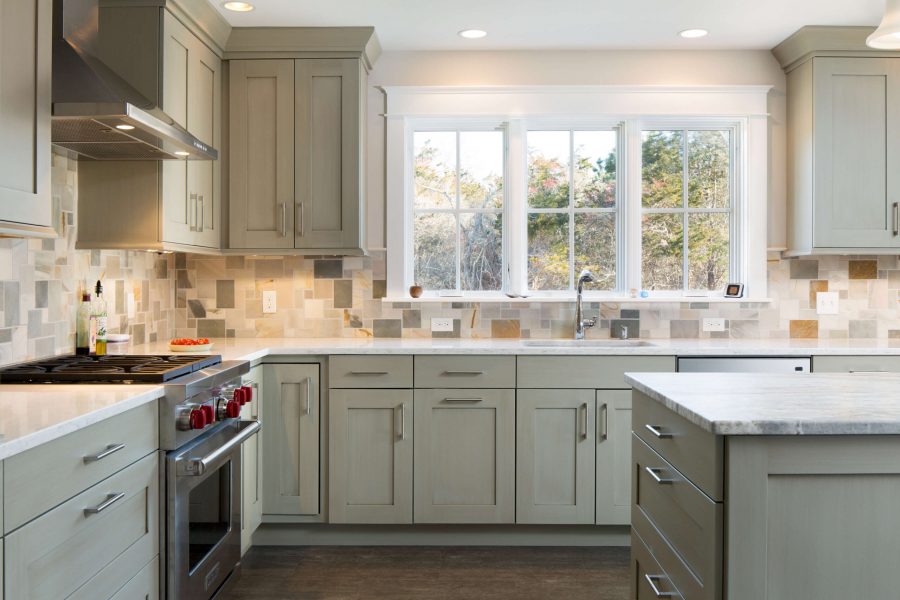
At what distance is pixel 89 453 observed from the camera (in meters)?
1.69

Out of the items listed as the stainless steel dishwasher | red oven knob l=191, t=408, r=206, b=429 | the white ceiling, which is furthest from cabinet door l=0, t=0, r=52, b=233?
the stainless steel dishwasher

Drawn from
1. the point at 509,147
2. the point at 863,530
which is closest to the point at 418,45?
the point at 509,147

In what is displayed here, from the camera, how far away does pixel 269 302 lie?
379 centimetres

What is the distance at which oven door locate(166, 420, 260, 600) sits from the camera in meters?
2.15

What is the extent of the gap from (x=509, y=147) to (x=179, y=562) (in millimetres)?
2621

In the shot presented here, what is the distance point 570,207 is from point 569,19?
1.00 meters

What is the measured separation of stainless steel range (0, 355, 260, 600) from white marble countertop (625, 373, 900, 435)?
1390 mm

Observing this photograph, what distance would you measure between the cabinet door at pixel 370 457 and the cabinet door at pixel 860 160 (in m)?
2.29

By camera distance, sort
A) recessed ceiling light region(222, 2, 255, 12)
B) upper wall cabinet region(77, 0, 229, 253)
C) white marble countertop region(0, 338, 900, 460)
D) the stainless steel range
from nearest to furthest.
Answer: white marble countertop region(0, 338, 900, 460)
the stainless steel range
upper wall cabinet region(77, 0, 229, 253)
recessed ceiling light region(222, 2, 255, 12)

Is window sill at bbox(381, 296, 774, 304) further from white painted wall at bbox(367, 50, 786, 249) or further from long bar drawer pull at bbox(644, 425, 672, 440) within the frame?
long bar drawer pull at bbox(644, 425, 672, 440)

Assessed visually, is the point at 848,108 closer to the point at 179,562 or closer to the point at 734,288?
the point at 734,288

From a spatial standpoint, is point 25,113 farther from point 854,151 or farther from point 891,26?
point 854,151

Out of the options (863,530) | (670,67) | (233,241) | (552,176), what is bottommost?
(863,530)

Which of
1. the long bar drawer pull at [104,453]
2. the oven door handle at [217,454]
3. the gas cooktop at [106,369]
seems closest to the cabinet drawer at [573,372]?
the oven door handle at [217,454]
